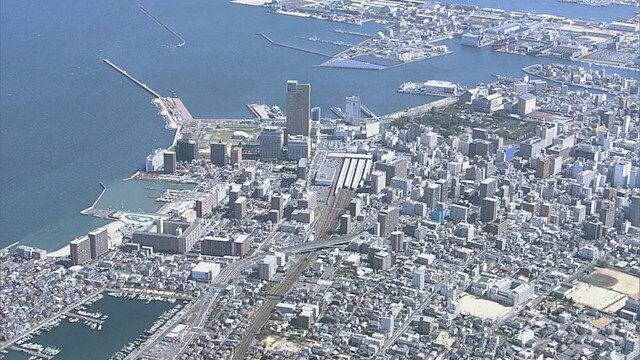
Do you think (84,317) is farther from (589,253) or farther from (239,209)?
(589,253)

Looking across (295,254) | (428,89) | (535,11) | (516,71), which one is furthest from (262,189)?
(535,11)

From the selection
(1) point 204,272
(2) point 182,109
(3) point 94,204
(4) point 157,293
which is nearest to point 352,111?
(2) point 182,109

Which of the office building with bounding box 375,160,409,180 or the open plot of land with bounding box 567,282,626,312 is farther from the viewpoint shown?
the office building with bounding box 375,160,409,180

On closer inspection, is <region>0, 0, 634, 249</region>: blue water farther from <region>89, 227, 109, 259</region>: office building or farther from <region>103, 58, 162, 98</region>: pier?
<region>89, 227, 109, 259</region>: office building

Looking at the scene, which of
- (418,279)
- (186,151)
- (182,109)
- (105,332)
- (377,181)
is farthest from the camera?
(182,109)

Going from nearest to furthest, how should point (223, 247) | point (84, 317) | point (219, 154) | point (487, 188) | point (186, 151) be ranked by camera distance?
point (84, 317)
point (223, 247)
point (487, 188)
point (219, 154)
point (186, 151)

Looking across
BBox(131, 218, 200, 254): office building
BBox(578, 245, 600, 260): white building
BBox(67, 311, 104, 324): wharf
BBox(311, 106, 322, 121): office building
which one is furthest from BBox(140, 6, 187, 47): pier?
BBox(67, 311, 104, 324): wharf
